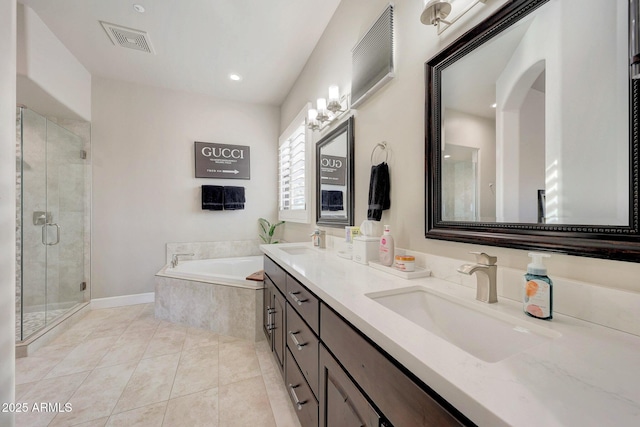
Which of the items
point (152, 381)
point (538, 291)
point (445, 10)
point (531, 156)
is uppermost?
point (445, 10)

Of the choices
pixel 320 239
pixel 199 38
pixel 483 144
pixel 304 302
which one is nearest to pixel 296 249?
pixel 320 239

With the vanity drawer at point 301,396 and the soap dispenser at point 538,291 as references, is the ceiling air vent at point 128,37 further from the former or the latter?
the soap dispenser at point 538,291

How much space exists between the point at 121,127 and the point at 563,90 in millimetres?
3911

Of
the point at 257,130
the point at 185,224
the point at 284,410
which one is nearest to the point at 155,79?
the point at 257,130

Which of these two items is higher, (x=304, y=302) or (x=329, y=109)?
(x=329, y=109)

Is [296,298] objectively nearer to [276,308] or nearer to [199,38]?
[276,308]

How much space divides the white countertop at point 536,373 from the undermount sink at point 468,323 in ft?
0.12

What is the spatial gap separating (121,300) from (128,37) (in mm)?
2824

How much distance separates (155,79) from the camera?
2.98m

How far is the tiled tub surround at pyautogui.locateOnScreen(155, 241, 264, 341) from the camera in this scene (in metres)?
2.23

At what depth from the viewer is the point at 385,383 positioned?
0.61 meters

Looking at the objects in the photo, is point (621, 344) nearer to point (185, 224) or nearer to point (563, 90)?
point (563, 90)

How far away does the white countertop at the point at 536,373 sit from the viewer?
1.19 ft

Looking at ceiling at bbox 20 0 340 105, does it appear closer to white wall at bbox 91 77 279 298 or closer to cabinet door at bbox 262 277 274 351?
white wall at bbox 91 77 279 298
